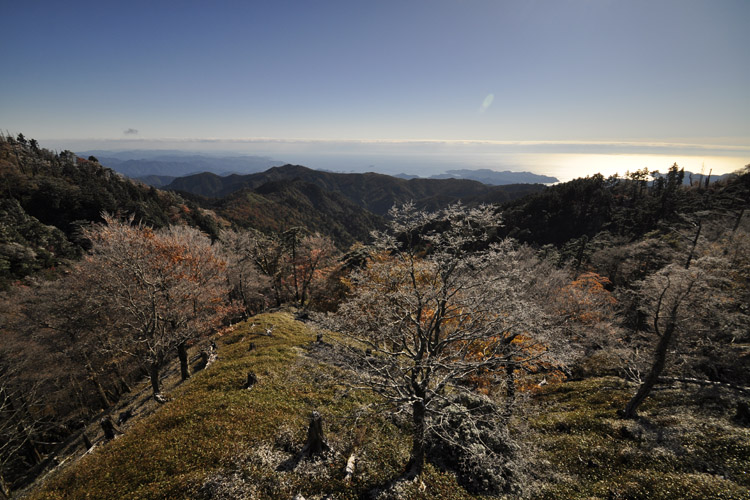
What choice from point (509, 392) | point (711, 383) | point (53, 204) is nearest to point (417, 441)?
point (509, 392)

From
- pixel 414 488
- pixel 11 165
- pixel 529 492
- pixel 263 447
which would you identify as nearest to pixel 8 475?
pixel 263 447

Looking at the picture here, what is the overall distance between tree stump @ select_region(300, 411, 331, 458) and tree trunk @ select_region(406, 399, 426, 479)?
445cm

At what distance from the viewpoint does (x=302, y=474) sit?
12.5m

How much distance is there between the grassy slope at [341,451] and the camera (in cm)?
1209

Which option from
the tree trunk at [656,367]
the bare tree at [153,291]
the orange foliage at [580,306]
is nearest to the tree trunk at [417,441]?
the tree trunk at [656,367]

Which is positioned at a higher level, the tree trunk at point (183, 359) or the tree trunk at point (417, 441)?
the tree trunk at point (417, 441)

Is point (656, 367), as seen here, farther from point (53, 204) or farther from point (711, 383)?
point (53, 204)

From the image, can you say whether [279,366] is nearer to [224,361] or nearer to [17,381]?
[224,361]

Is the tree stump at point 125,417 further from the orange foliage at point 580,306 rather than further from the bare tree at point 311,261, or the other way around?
the orange foliage at point 580,306

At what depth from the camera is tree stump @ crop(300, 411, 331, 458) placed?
13.1 meters

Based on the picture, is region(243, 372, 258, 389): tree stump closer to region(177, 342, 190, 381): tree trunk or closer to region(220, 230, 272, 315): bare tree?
region(177, 342, 190, 381): tree trunk

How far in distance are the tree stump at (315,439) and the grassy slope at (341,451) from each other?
56 centimetres

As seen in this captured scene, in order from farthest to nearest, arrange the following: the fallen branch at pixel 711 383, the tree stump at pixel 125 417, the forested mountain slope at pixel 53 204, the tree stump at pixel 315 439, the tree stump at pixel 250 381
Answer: the forested mountain slope at pixel 53 204
the tree stump at pixel 125 417
the tree stump at pixel 250 381
the fallen branch at pixel 711 383
the tree stump at pixel 315 439

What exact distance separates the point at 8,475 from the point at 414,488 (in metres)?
40.5
